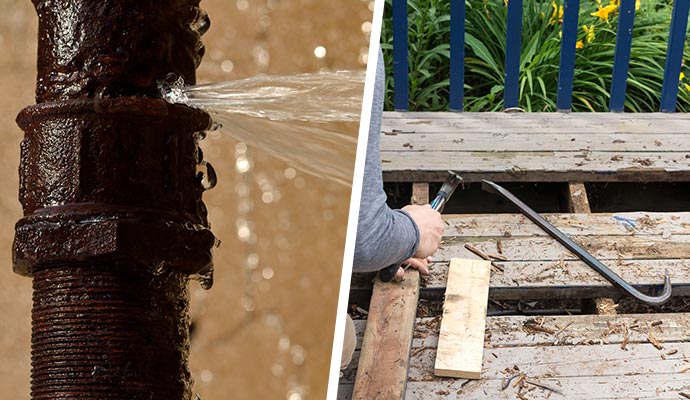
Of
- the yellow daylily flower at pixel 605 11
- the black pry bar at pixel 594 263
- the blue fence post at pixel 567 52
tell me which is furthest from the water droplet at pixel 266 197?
the yellow daylily flower at pixel 605 11

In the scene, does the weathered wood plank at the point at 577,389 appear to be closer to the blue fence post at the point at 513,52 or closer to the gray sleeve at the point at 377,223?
the gray sleeve at the point at 377,223

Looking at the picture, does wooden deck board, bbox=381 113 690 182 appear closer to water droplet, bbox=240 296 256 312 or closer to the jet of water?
water droplet, bbox=240 296 256 312

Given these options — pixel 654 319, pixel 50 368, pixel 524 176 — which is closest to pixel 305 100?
pixel 50 368

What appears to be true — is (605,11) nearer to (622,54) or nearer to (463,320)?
(622,54)

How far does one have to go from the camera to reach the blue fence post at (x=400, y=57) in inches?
146

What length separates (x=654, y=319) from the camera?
7.55 feet

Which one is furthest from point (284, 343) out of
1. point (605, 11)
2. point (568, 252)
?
point (605, 11)

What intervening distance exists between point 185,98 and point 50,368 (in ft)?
0.71

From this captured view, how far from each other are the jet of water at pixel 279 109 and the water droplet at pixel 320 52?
0.26 m

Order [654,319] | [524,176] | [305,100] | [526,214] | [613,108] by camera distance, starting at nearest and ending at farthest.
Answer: [305,100]
[654,319]
[526,214]
[524,176]
[613,108]

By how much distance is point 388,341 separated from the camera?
2.18 meters

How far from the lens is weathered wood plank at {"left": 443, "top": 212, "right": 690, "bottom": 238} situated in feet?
9.11

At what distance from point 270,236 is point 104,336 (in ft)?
2.84

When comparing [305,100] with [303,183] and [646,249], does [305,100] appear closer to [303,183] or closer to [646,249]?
[303,183]
